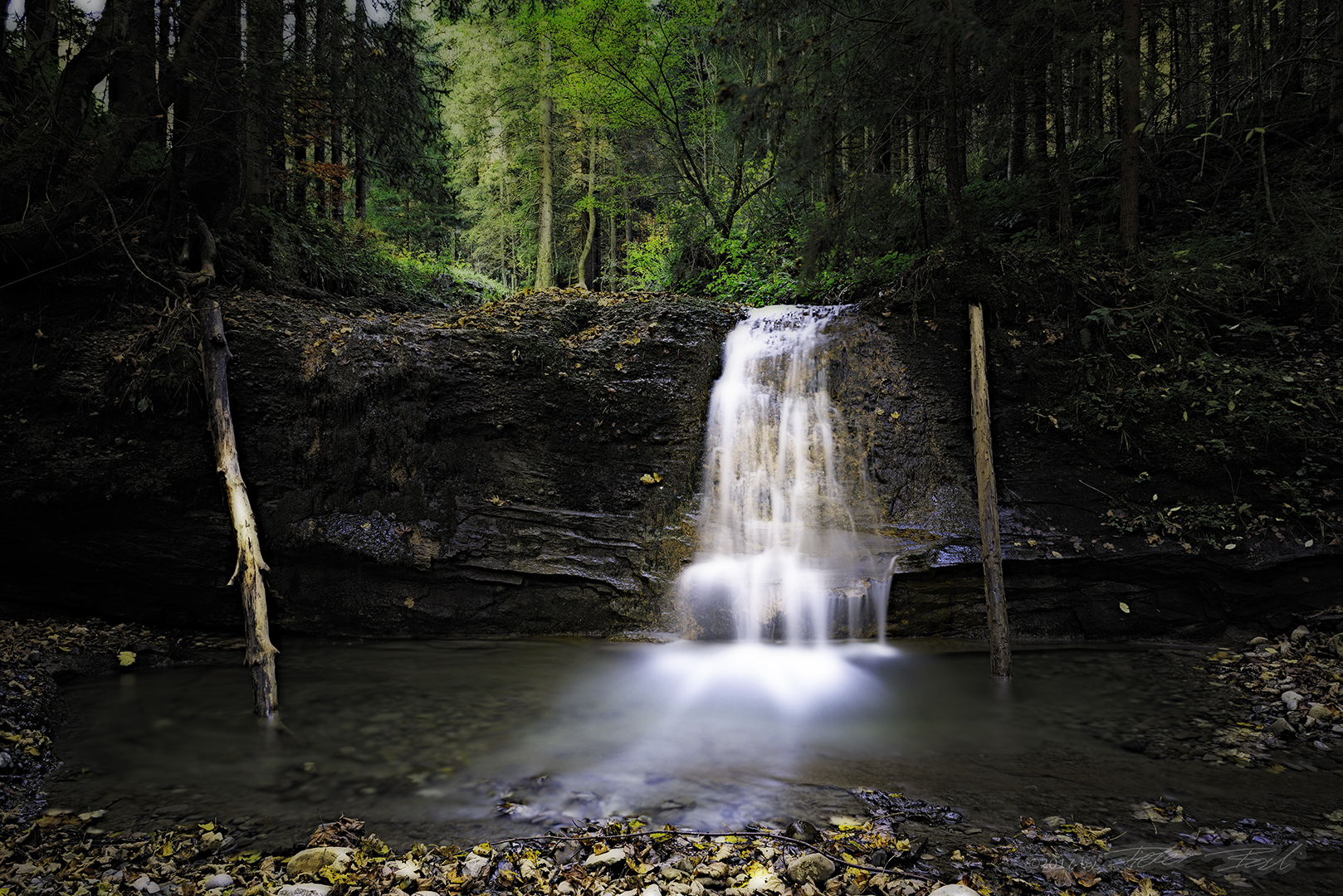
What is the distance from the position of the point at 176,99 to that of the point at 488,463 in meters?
5.81

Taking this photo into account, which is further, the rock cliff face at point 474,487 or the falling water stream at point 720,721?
the rock cliff face at point 474,487

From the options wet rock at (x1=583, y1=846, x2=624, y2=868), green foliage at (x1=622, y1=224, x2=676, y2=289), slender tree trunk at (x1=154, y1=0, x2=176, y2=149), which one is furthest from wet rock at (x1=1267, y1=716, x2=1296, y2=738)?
green foliage at (x1=622, y1=224, x2=676, y2=289)

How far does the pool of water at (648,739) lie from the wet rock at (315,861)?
336mm

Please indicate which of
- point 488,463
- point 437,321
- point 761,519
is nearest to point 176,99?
point 437,321

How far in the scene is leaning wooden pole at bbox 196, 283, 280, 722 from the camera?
17.4 ft

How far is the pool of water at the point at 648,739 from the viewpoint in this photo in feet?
12.2

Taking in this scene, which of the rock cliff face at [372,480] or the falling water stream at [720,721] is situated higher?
the rock cliff face at [372,480]

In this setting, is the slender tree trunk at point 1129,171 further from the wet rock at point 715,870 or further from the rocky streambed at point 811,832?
the wet rock at point 715,870

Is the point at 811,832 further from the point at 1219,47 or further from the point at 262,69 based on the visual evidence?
the point at 1219,47

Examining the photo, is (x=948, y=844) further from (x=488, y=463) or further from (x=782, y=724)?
(x=488, y=463)

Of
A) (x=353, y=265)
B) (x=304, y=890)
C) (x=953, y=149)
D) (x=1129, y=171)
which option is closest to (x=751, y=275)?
(x=953, y=149)

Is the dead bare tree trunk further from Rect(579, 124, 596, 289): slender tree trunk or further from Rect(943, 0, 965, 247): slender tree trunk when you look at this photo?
Rect(579, 124, 596, 289): slender tree trunk

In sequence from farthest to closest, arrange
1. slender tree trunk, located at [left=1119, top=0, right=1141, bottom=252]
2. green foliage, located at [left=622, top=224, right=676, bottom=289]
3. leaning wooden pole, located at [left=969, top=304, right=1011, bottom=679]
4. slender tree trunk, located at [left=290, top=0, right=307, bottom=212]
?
green foliage, located at [left=622, top=224, right=676, bottom=289] < slender tree trunk, located at [left=1119, top=0, right=1141, bottom=252] < slender tree trunk, located at [left=290, top=0, right=307, bottom=212] < leaning wooden pole, located at [left=969, top=304, right=1011, bottom=679]

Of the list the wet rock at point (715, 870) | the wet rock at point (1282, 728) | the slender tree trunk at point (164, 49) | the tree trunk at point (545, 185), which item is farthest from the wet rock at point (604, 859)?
the tree trunk at point (545, 185)
